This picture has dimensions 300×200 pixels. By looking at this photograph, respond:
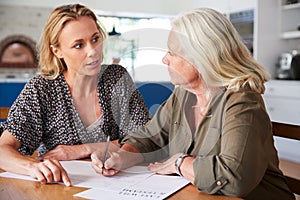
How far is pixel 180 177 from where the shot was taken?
1.00 metres

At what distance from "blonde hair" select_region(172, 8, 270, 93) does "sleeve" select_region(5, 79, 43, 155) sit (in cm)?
59

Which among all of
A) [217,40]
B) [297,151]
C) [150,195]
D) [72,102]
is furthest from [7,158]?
[297,151]

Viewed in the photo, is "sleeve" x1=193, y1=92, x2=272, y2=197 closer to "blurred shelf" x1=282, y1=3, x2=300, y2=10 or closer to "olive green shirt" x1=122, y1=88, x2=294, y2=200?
"olive green shirt" x1=122, y1=88, x2=294, y2=200

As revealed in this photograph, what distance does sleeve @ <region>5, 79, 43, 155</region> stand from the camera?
1.32m

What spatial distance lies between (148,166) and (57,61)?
62 centimetres

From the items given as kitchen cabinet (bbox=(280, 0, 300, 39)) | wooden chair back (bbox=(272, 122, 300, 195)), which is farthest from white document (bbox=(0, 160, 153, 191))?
kitchen cabinet (bbox=(280, 0, 300, 39))

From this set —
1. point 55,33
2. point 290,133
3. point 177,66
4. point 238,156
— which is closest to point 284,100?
point 290,133

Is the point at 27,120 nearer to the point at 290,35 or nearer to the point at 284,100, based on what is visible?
the point at 284,100

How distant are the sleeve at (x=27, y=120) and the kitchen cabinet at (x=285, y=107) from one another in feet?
10.2

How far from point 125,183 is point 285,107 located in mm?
3602

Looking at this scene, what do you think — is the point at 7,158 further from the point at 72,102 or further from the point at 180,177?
the point at 180,177

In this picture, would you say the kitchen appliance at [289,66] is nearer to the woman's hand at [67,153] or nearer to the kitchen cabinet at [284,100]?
the kitchen cabinet at [284,100]

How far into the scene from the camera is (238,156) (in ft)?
3.00

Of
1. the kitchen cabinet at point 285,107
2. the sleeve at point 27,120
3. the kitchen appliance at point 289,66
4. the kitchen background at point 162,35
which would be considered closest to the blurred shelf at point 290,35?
the kitchen background at point 162,35
